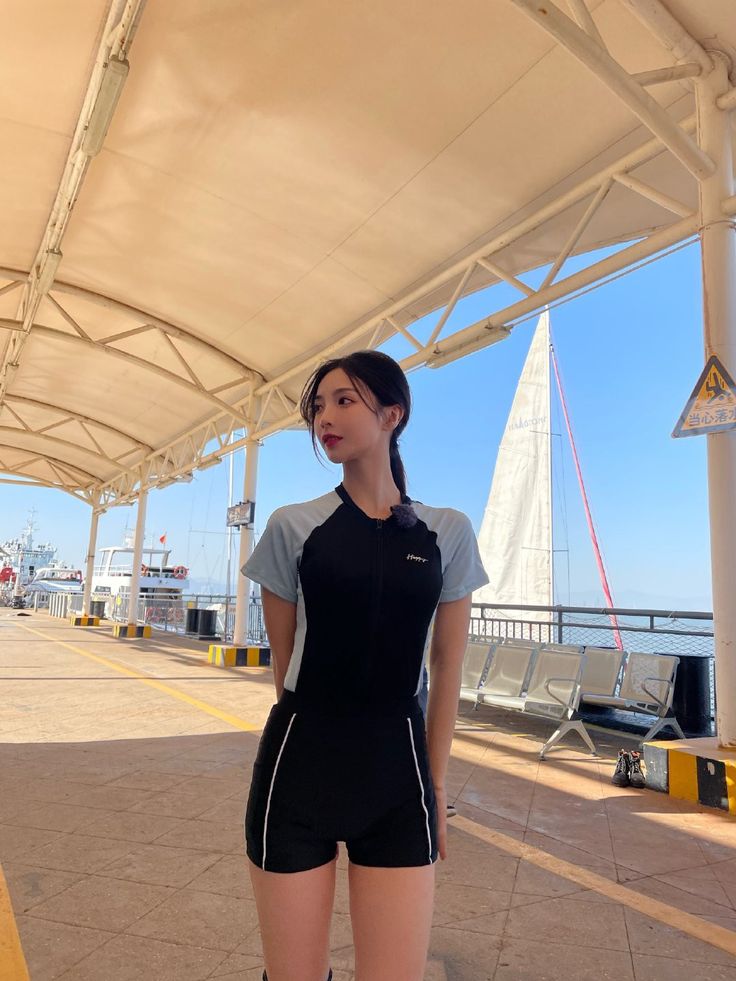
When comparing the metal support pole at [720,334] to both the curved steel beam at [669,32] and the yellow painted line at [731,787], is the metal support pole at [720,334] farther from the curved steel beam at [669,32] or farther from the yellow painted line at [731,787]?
the yellow painted line at [731,787]

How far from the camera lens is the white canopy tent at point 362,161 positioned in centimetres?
493

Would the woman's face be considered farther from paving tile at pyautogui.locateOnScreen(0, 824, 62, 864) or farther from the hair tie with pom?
paving tile at pyautogui.locateOnScreen(0, 824, 62, 864)

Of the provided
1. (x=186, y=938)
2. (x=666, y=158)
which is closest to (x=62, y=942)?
(x=186, y=938)

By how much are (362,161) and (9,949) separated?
635 cm

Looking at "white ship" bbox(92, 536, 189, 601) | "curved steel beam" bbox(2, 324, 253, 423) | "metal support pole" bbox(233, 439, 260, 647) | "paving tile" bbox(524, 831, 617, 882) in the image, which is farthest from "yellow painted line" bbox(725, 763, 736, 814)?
"white ship" bbox(92, 536, 189, 601)

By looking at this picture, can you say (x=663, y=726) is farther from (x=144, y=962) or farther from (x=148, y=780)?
(x=144, y=962)

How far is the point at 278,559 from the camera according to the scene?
1.32 m

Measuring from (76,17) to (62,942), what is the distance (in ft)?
20.7

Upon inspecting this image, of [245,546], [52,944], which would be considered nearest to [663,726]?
[52,944]

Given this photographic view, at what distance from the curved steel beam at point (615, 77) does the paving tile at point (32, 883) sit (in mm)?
5046

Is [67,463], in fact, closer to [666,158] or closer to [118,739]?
[118,739]

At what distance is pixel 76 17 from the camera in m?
5.36

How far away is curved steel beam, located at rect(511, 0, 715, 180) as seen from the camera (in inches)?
150

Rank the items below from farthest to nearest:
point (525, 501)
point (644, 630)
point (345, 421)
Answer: point (525, 501) < point (644, 630) < point (345, 421)
